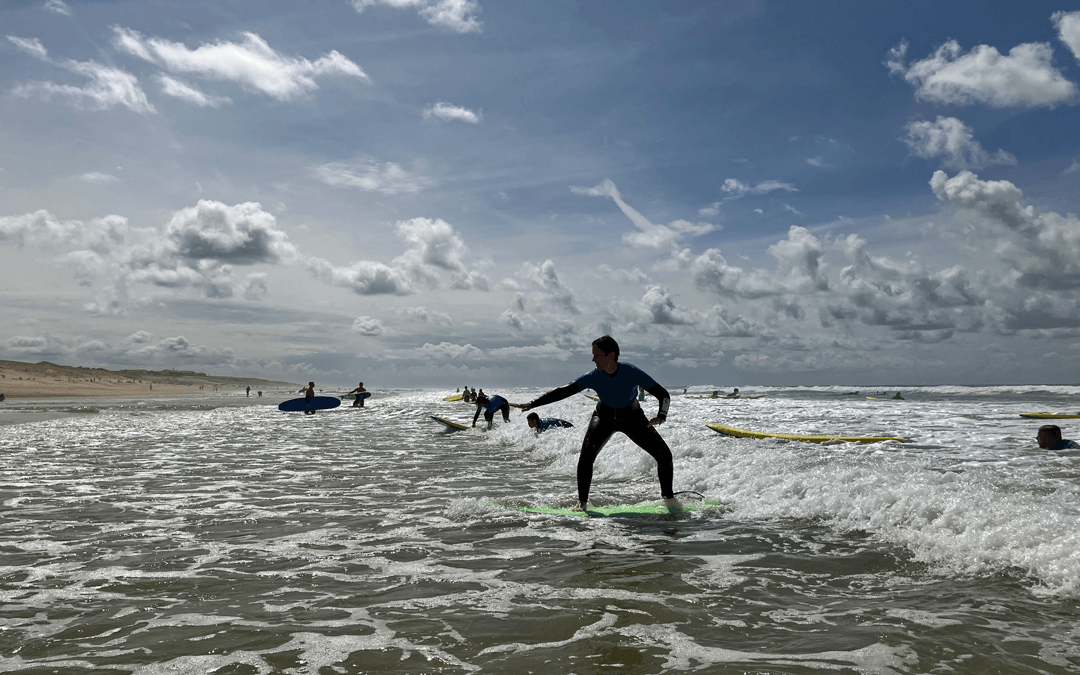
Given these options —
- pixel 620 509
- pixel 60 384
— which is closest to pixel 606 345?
pixel 620 509

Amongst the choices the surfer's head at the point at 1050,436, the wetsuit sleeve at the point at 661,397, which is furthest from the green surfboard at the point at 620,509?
the surfer's head at the point at 1050,436

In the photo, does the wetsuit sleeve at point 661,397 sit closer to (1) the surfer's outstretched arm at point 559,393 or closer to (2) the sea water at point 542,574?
(1) the surfer's outstretched arm at point 559,393

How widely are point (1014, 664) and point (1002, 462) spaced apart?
36.4 feet

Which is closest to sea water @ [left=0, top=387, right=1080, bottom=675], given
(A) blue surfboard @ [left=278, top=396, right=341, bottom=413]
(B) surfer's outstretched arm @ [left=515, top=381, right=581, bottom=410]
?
(B) surfer's outstretched arm @ [left=515, top=381, right=581, bottom=410]

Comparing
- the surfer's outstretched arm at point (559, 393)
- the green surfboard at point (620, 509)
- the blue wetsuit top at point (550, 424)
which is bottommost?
the green surfboard at point (620, 509)

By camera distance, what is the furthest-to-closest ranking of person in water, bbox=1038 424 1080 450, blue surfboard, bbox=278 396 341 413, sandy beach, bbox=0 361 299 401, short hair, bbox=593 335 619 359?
1. sandy beach, bbox=0 361 299 401
2. blue surfboard, bbox=278 396 341 413
3. person in water, bbox=1038 424 1080 450
4. short hair, bbox=593 335 619 359

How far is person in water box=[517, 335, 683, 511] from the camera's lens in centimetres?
755

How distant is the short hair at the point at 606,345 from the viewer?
744 cm

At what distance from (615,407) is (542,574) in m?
2.99

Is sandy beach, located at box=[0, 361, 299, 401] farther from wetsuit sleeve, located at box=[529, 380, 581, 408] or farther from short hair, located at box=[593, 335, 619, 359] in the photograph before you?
short hair, located at box=[593, 335, 619, 359]

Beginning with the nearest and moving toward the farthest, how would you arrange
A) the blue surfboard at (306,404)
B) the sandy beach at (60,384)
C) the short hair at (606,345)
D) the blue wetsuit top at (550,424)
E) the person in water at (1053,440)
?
the short hair at (606,345) → the person in water at (1053,440) → the blue wetsuit top at (550,424) → the blue surfboard at (306,404) → the sandy beach at (60,384)

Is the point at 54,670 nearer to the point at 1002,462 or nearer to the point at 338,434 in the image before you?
the point at 1002,462

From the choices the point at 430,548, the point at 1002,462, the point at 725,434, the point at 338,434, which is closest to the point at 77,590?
the point at 430,548

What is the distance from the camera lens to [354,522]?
7.30m
